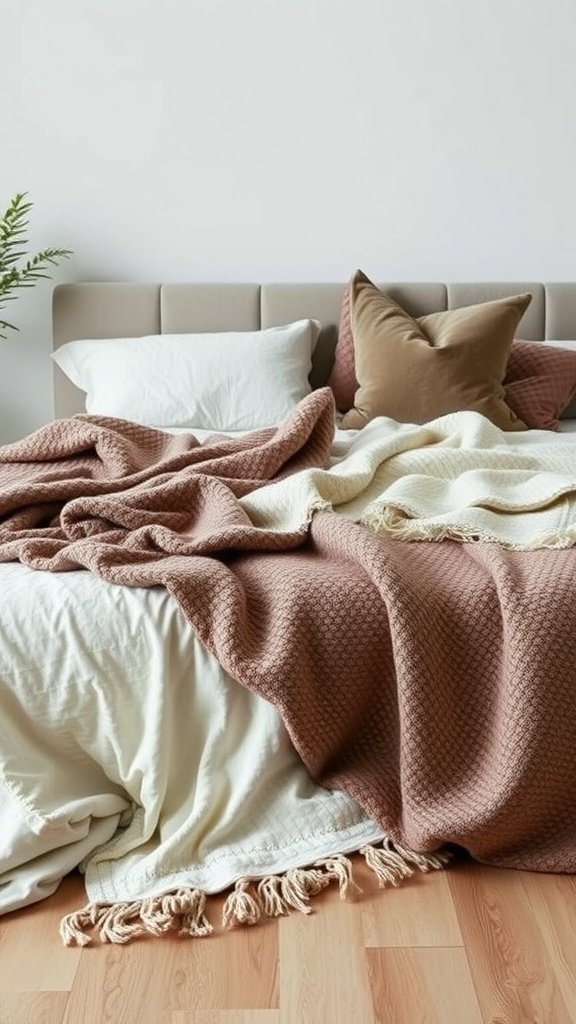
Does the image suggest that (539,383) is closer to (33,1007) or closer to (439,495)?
(439,495)

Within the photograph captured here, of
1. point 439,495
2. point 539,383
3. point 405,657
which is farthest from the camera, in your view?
point 539,383

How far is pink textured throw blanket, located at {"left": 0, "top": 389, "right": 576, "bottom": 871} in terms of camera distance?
1792mm

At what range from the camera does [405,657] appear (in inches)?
70.9

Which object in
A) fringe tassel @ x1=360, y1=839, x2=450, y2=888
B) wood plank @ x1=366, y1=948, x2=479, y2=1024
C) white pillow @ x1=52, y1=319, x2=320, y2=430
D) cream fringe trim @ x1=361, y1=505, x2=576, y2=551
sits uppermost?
cream fringe trim @ x1=361, y1=505, x2=576, y2=551

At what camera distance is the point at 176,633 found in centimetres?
188

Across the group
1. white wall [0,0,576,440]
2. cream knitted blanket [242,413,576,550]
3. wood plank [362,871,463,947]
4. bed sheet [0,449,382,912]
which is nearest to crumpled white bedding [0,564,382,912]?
bed sheet [0,449,382,912]

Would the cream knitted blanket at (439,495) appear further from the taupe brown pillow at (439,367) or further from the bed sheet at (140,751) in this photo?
the taupe brown pillow at (439,367)

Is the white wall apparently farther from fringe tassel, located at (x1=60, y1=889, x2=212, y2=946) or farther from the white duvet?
fringe tassel, located at (x1=60, y1=889, x2=212, y2=946)

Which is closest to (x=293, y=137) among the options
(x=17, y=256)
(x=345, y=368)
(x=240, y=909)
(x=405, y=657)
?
(x=345, y=368)

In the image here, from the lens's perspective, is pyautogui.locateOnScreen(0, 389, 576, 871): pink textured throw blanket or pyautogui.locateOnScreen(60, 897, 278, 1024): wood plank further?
pyautogui.locateOnScreen(0, 389, 576, 871): pink textured throw blanket

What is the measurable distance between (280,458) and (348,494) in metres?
0.23

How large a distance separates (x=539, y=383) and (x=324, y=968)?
2.13 m

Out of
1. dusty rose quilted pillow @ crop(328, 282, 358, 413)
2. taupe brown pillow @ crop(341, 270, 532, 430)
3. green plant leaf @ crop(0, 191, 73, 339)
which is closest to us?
taupe brown pillow @ crop(341, 270, 532, 430)

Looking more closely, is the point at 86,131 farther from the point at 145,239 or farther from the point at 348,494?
the point at 348,494
